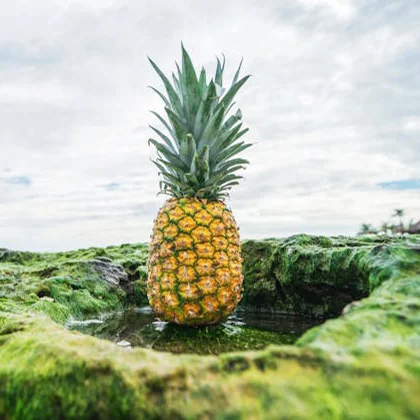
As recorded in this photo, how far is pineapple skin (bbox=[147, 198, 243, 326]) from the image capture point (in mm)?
4406

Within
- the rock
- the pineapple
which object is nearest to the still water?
the pineapple

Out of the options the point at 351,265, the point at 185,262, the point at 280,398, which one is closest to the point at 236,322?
Answer: the point at 185,262

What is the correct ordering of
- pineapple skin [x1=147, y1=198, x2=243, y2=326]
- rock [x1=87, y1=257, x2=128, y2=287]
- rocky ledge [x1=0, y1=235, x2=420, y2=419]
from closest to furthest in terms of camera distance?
rocky ledge [x1=0, y1=235, x2=420, y2=419]
pineapple skin [x1=147, y1=198, x2=243, y2=326]
rock [x1=87, y1=257, x2=128, y2=287]

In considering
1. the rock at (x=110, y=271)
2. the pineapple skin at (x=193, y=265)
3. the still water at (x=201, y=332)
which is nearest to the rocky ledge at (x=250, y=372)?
the still water at (x=201, y=332)

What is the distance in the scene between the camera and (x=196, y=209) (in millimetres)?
4676

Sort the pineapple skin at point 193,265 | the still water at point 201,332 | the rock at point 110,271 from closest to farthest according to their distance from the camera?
1. the still water at point 201,332
2. the pineapple skin at point 193,265
3. the rock at point 110,271

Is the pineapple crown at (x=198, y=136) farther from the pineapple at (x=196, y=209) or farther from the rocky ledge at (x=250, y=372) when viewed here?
the rocky ledge at (x=250, y=372)

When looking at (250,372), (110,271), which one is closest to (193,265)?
(250,372)

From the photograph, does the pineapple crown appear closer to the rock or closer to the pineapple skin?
the pineapple skin

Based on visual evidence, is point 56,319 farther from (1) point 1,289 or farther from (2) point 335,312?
(2) point 335,312

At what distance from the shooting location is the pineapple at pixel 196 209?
4.43m

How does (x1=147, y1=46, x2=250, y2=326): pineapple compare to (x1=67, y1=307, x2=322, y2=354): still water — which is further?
(x1=147, y1=46, x2=250, y2=326): pineapple

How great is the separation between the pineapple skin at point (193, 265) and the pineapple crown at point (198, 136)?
315mm

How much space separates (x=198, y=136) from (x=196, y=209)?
0.97m
